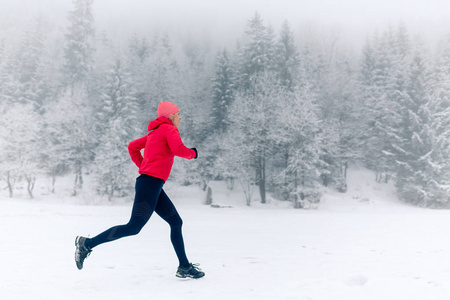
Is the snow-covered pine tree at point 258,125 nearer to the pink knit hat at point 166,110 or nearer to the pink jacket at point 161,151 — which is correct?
the pink knit hat at point 166,110

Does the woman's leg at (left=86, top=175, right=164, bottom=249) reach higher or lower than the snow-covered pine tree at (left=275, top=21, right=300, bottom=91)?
lower

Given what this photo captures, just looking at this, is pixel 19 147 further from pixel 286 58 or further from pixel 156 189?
pixel 156 189

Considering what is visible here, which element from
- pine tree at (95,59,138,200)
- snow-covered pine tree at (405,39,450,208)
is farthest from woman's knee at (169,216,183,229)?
snow-covered pine tree at (405,39,450,208)

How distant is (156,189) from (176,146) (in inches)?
20.7

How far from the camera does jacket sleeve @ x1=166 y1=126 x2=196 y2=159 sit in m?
3.28

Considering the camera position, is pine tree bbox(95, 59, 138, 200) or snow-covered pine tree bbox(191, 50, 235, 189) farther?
snow-covered pine tree bbox(191, 50, 235, 189)

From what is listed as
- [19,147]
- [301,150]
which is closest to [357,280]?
[301,150]

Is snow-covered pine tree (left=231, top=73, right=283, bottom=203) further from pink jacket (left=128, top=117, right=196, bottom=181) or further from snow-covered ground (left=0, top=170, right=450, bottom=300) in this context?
pink jacket (left=128, top=117, right=196, bottom=181)

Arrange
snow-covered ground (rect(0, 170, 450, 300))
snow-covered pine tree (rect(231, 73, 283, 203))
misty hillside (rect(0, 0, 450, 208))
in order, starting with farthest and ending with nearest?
snow-covered pine tree (rect(231, 73, 283, 203)) → misty hillside (rect(0, 0, 450, 208)) → snow-covered ground (rect(0, 170, 450, 300))

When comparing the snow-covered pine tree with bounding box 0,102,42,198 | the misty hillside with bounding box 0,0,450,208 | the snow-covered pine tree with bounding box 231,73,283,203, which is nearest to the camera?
the misty hillside with bounding box 0,0,450,208

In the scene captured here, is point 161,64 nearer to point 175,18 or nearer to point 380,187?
point 380,187

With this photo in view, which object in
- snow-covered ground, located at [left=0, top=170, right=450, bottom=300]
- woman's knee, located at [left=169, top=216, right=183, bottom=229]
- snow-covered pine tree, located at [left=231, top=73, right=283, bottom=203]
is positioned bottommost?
snow-covered ground, located at [left=0, top=170, right=450, bottom=300]

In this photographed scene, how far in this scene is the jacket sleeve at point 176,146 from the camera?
3.28 metres

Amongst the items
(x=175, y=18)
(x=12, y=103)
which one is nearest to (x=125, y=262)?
(x=12, y=103)
